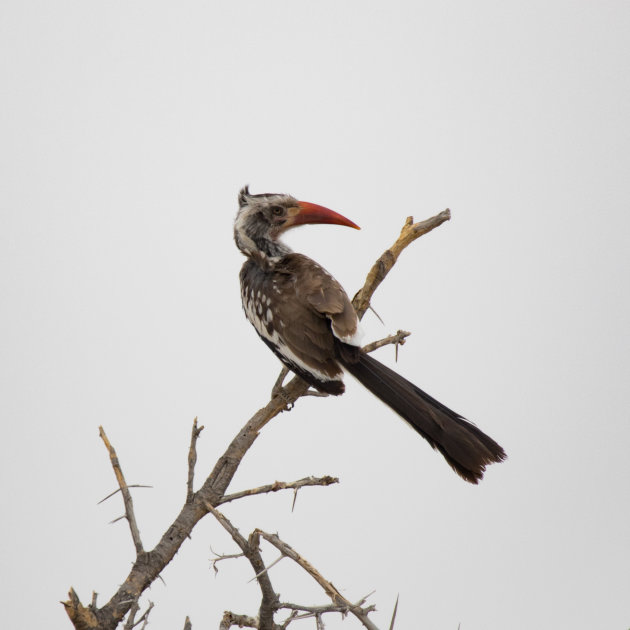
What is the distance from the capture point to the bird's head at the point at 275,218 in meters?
4.26

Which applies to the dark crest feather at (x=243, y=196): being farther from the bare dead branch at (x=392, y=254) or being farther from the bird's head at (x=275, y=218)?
the bare dead branch at (x=392, y=254)

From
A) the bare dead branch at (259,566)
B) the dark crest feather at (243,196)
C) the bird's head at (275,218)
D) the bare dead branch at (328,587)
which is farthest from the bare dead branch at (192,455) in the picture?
the dark crest feather at (243,196)

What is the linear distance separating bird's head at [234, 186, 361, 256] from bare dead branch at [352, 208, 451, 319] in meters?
0.79

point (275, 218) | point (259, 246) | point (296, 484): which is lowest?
point (296, 484)

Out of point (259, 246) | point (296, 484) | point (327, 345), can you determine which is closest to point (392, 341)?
point (327, 345)

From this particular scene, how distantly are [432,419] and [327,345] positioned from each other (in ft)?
1.98

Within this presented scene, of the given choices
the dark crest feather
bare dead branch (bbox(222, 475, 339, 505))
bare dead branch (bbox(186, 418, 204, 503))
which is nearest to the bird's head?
the dark crest feather

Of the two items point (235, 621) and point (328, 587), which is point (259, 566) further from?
point (328, 587)

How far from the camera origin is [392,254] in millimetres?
3404

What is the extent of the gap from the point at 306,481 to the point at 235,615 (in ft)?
1.86

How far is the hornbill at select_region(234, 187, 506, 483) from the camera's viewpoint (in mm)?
3123

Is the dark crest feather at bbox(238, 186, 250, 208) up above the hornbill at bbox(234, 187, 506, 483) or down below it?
above

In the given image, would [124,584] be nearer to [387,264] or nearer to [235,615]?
[235,615]

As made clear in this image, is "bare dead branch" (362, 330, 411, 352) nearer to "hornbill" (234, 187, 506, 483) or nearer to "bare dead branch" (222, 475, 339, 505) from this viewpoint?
"hornbill" (234, 187, 506, 483)
